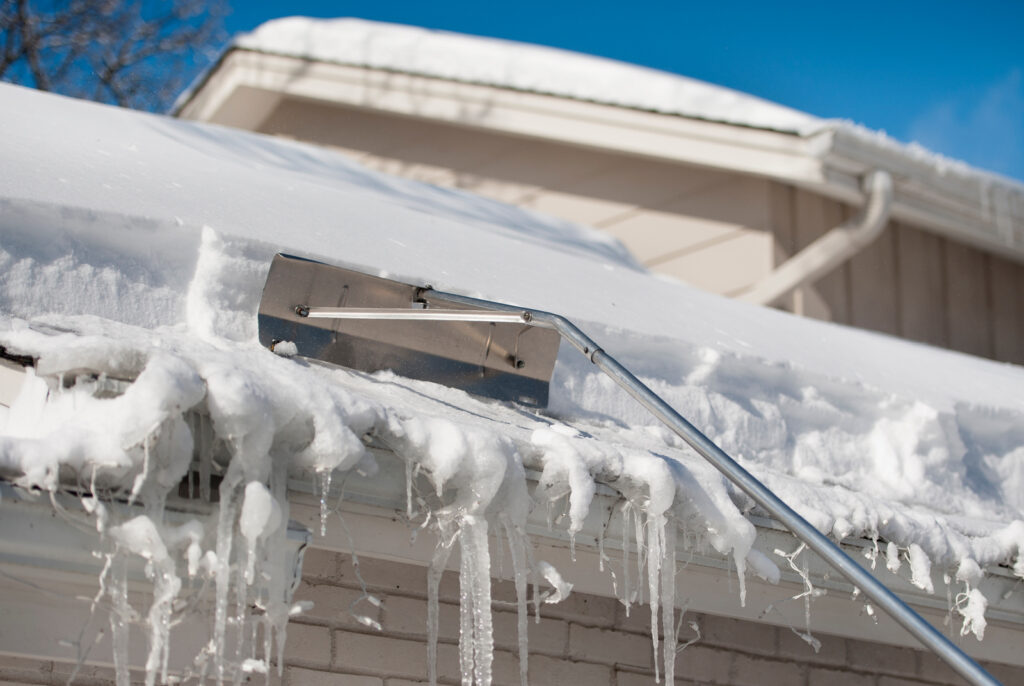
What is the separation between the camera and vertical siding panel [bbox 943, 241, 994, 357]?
19.5ft

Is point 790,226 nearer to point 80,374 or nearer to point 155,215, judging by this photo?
point 155,215

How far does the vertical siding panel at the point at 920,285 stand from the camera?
5.77 m

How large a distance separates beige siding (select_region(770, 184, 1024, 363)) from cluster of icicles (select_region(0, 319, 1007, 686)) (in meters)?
3.57

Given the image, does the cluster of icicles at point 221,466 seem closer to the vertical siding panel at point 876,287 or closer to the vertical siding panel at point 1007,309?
the vertical siding panel at point 876,287

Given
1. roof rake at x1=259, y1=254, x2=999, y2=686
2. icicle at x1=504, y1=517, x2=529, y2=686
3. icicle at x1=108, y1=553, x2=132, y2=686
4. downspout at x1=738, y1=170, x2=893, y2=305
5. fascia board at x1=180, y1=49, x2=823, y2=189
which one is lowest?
icicle at x1=108, y1=553, x2=132, y2=686

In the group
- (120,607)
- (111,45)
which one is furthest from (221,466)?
(111,45)

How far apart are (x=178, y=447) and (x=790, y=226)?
14.5 feet

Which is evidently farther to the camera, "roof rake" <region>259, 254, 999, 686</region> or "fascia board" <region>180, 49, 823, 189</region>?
"fascia board" <region>180, 49, 823, 189</region>

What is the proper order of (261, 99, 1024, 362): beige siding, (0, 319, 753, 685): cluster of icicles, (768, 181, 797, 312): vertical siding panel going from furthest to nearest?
(261, 99, 1024, 362): beige siding → (768, 181, 797, 312): vertical siding panel → (0, 319, 753, 685): cluster of icicles

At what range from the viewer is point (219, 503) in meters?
1.57

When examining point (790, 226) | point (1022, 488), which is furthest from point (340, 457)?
point (790, 226)

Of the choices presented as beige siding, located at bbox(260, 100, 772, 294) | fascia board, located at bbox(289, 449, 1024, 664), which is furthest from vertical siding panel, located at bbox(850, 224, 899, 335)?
fascia board, located at bbox(289, 449, 1024, 664)

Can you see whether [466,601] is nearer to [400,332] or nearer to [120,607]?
[120,607]

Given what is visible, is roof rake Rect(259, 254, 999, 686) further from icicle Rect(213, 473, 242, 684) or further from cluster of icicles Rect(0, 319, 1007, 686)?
icicle Rect(213, 473, 242, 684)
